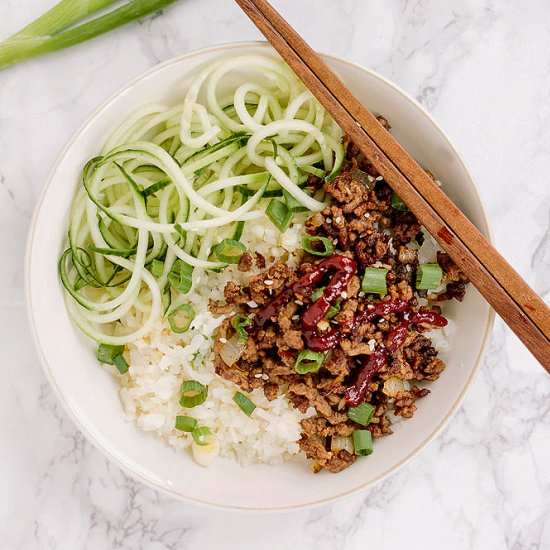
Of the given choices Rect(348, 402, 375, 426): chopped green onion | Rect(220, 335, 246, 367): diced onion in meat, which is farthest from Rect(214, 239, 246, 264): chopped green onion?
Rect(348, 402, 375, 426): chopped green onion

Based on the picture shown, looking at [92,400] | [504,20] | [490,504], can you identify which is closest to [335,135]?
[504,20]

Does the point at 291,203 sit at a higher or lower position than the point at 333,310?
higher

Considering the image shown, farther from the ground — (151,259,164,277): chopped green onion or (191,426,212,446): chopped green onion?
(151,259,164,277): chopped green onion

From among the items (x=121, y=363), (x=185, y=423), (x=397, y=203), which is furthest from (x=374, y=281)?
(x=121, y=363)

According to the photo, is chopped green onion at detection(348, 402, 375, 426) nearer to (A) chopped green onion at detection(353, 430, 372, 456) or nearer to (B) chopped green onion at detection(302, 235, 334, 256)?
(A) chopped green onion at detection(353, 430, 372, 456)

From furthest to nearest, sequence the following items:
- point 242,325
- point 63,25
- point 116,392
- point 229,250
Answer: point 63,25 < point 116,392 < point 229,250 < point 242,325

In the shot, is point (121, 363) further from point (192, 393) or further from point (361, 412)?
point (361, 412)
